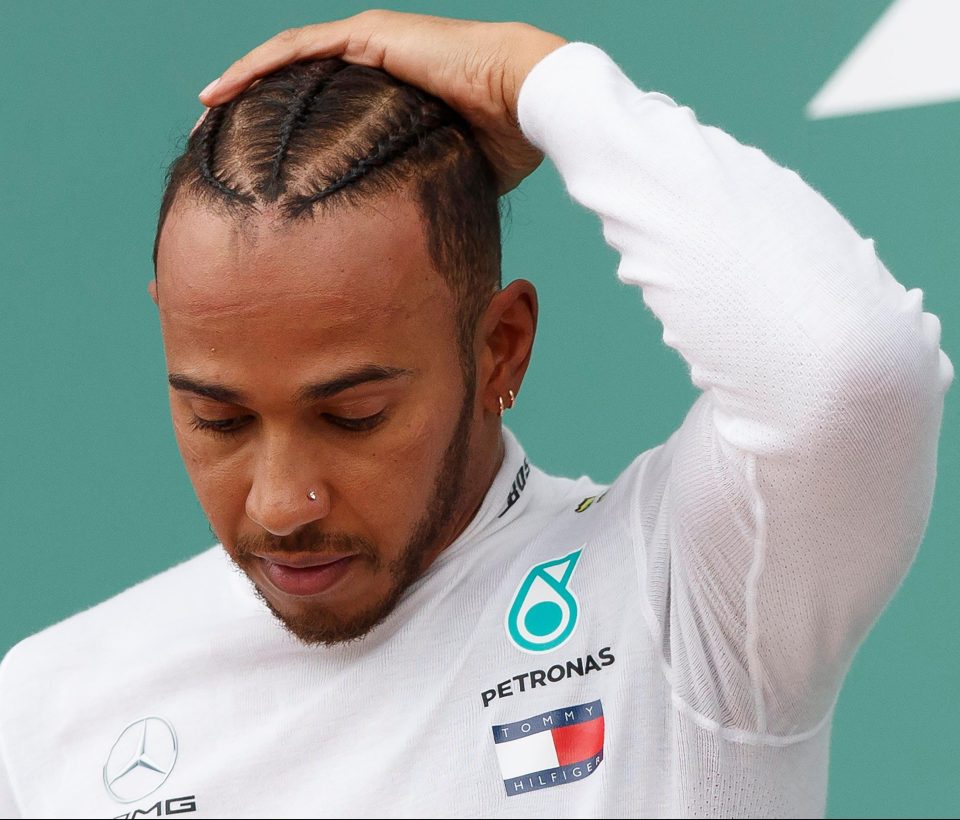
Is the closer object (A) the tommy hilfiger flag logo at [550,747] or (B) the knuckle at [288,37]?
(A) the tommy hilfiger flag logo at [550,747]

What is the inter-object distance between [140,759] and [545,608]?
1.46ft

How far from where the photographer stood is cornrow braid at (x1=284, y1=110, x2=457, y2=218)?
53.6 inches

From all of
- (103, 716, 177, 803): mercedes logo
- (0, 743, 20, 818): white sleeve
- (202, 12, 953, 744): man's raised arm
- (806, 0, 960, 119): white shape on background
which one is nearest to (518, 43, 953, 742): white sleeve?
(202, 12, 953, 744): man's raised arm

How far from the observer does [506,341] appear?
153 centimetres

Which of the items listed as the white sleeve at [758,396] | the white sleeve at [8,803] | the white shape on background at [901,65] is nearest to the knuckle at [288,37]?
the white sleeve at [758,396]

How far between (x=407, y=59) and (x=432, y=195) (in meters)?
0.16

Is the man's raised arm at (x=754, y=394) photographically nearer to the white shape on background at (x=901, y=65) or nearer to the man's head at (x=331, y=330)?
the man's head at (x=331, y=330)

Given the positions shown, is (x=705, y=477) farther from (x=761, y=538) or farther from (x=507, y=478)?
(x=507, y=478)

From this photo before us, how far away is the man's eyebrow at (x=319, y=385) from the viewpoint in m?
1.32

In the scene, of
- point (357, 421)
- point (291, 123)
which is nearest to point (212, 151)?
point (291, 123)

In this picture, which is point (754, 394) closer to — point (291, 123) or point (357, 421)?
point (357, 421)

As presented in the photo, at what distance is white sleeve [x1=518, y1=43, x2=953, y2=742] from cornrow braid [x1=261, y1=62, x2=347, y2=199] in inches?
8.5

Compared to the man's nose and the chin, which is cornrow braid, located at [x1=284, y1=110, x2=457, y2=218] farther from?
the chin

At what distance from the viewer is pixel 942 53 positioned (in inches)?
89.6
